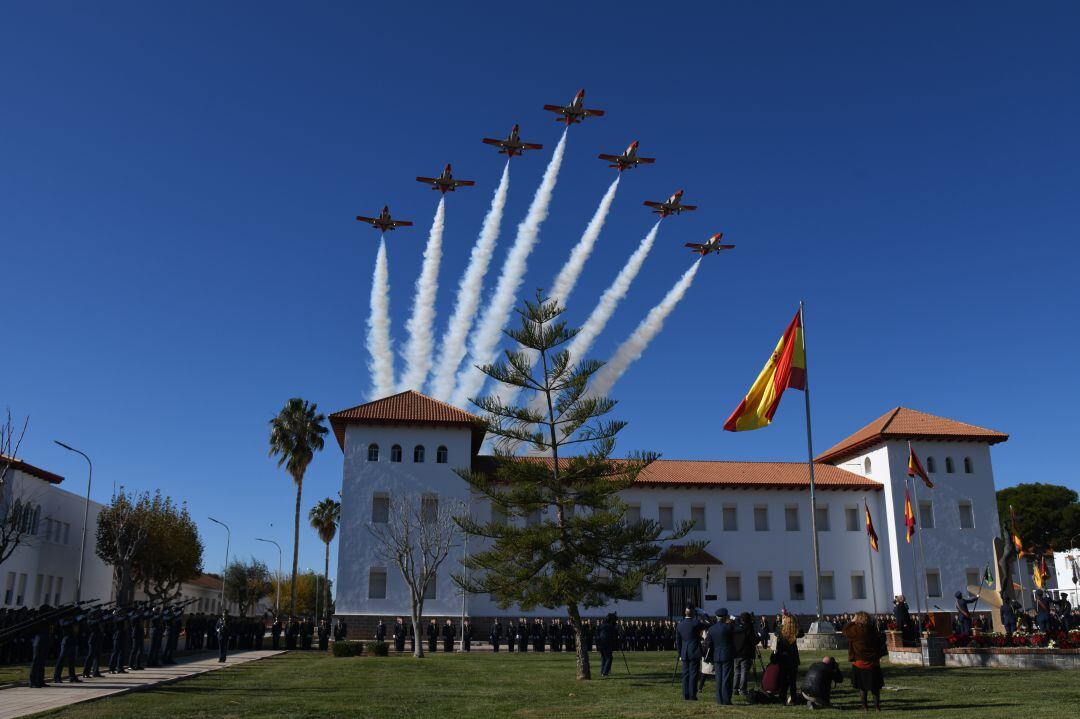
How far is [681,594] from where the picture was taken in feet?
148

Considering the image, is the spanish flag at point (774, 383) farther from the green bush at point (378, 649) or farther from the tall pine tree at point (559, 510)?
the green bush at point (378, 649)

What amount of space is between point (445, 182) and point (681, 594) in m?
27.2

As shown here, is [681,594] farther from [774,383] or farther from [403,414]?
[774,383]

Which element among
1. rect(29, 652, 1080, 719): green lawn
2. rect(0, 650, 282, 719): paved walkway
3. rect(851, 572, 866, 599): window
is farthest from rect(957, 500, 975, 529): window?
rect(0, 650, 282, 719): paved walkway

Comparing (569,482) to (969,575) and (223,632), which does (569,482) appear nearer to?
(223,632)

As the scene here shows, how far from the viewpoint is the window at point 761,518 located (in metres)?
47.3

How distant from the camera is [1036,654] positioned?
19438 millimetres

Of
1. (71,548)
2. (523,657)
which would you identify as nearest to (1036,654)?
(523,657)

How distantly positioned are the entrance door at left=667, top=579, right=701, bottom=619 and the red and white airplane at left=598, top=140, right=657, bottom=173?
24.4m

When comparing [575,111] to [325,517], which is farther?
[325,517]

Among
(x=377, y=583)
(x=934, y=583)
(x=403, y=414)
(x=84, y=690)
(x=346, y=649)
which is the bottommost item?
(x=346, y=649)

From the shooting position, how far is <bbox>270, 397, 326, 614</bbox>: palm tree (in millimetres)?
51312

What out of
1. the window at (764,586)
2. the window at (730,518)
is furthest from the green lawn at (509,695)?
the window at (730,518)

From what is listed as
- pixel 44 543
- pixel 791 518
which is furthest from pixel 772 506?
pixel 44 543
